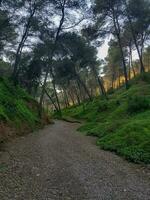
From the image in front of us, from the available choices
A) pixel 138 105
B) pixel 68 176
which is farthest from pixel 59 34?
pixel 68 176

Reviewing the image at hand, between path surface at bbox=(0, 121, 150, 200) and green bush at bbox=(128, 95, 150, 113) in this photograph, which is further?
green bush at bbox=(128, 95, 150, 113)

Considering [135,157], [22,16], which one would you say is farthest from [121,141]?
[22,16]

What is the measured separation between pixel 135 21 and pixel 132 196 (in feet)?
127

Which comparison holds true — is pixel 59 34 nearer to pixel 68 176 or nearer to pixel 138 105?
pixel 138 105

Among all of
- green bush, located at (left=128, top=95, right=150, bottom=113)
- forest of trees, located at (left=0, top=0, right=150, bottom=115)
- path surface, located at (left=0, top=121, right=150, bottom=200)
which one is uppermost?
forest of trees, located at (left=0, top=0, right=150, bottom=115)

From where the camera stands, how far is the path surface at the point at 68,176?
7352mm

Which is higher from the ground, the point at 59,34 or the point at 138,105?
the point at 59,34

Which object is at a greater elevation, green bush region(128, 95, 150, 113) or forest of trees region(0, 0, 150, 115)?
forest of trees region(0, 0, 150, 115)

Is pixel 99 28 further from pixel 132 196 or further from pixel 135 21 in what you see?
pixel 132 196

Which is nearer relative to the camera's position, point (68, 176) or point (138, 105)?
point (68, 176)

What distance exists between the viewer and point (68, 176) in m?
8.92

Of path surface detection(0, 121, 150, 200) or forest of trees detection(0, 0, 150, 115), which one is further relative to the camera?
forest of trees detection(0, 0, 150, 115)

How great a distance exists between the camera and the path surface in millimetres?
7352

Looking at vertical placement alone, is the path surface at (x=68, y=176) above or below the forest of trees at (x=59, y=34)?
below
